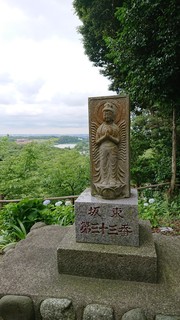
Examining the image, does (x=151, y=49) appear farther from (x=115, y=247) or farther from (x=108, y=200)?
(x=115, y=247)

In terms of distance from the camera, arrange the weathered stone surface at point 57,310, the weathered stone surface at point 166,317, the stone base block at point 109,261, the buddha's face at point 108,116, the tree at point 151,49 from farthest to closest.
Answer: the tree at point 151,49 < the buddha's face at point 108,116 < the stone base block at point 109,261 < the weathered stone surface at point 57,310 < the weathered stone surface at point 166,317

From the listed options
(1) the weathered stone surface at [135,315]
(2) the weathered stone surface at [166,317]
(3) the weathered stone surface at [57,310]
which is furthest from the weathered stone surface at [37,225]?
(2) the weathered stone surface at [166,317]

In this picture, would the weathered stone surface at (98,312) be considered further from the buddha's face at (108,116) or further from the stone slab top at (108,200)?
the buddha's face at (108,116)

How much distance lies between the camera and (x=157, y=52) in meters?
5.64

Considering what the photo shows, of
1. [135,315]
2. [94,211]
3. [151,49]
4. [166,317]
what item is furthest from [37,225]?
[151,49]

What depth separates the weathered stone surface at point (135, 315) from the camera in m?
1.93

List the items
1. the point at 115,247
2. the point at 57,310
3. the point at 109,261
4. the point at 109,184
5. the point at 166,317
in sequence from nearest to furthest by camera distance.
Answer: the point at 166,317 → the point at 57,310 → the point at 109,261 → the point at 115,247 → the point at 109,184

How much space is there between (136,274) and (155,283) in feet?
0.72

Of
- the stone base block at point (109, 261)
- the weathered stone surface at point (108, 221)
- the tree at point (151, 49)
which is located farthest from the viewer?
the tree at point (151, 49)

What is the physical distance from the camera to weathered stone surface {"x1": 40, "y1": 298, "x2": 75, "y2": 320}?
81.6 inches

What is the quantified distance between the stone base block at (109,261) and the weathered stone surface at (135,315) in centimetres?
44

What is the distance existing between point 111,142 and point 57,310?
1.95 metres

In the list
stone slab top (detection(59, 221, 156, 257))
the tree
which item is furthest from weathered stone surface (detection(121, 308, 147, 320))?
the tree

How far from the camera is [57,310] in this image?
2072 mm
